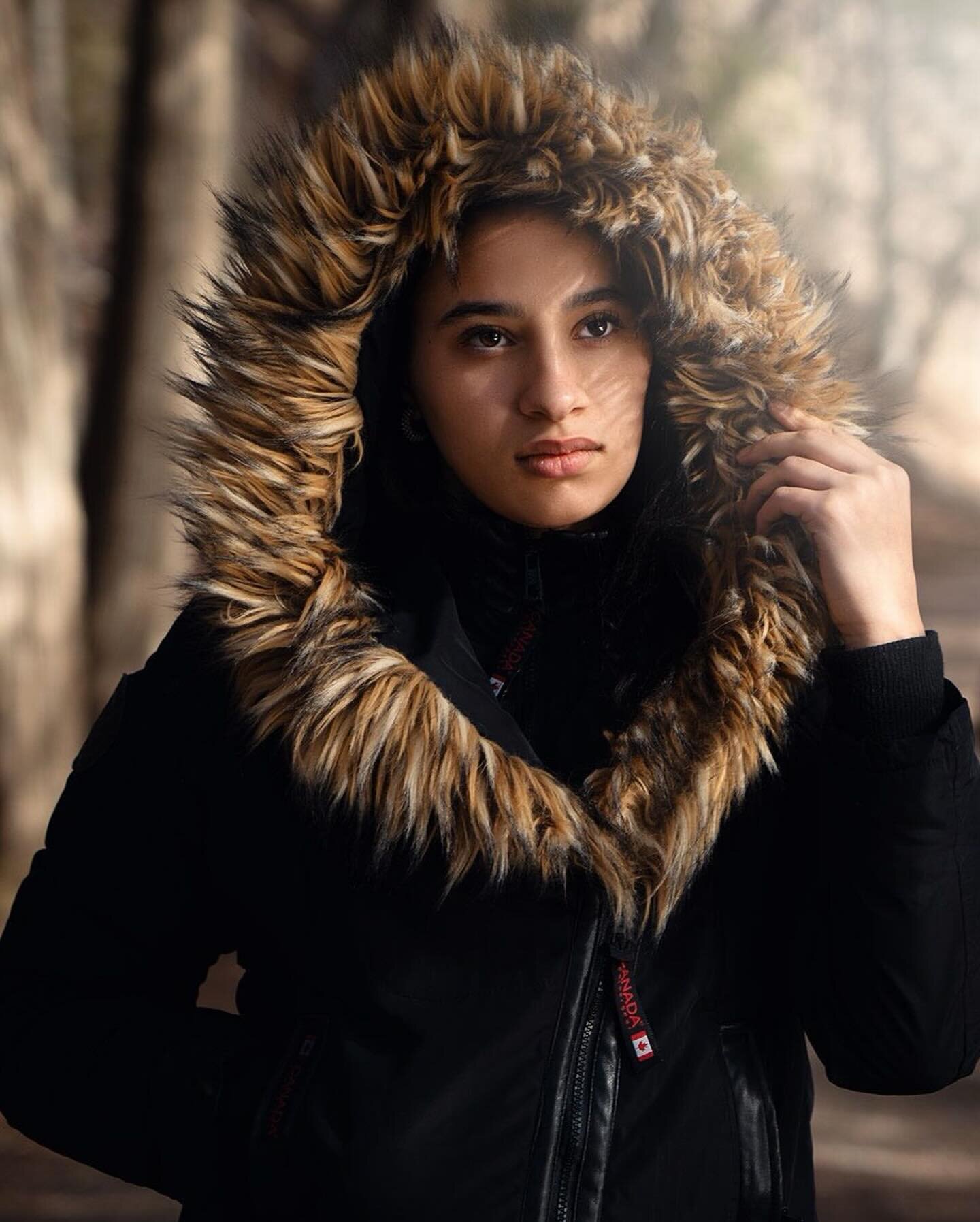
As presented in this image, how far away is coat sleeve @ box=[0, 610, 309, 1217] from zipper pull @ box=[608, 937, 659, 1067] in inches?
13.8

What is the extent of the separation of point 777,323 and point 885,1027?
0.71 m

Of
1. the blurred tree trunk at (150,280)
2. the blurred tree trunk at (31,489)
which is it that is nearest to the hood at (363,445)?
the blurred tree trunk at (31,489)

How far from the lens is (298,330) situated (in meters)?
1.36

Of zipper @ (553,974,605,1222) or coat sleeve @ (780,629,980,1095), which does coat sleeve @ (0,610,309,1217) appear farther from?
coat sleeve @ (780,629,980,1095)

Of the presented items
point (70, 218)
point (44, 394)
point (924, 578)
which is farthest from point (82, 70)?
point (924, 578)

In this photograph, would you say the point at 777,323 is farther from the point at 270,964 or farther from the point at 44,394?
the point at 44,394

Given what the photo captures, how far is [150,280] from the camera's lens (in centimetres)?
406

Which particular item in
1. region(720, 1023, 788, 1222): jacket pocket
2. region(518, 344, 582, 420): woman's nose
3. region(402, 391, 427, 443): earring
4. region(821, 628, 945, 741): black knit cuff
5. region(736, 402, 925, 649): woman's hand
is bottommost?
region(720, 1023, 788, 1222): jacket pocket

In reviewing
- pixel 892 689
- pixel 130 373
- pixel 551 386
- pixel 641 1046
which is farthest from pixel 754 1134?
pixel 130 373

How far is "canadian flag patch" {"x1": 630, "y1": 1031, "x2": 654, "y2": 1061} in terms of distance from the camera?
1178mm

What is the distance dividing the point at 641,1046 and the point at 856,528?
0.53 meters

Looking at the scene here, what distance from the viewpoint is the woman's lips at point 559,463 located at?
1318mm

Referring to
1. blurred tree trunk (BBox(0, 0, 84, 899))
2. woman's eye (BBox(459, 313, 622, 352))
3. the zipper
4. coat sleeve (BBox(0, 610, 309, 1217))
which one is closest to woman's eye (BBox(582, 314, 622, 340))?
woman's eye (BBox(459, 313, 622, 352))

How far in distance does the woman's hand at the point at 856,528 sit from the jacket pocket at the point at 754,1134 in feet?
1.40
